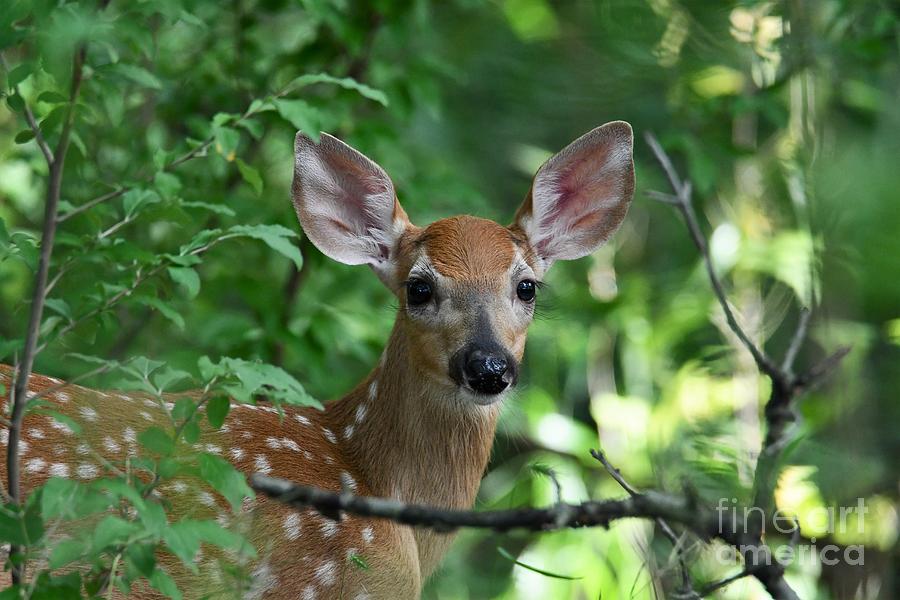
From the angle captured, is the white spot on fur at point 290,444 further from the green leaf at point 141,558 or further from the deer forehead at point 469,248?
the green leaf at point 141,558

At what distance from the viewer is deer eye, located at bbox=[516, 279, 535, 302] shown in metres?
3.79

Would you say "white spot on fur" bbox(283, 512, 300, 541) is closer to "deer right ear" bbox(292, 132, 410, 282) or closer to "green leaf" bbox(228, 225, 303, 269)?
"green leaf" bbox(228, 225, 303, 269)

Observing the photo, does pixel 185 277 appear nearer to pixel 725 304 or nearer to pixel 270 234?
pixel 270 234

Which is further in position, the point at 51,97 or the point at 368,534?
the point at 368,534

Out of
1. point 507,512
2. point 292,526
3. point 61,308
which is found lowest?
point 292,526

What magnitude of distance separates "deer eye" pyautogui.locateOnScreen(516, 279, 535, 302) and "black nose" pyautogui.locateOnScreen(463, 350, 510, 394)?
42cm

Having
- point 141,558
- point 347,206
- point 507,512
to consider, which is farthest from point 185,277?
point 507,512

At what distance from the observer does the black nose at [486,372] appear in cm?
337

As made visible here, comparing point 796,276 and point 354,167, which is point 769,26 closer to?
point 796,276

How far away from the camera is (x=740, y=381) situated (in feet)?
17.6

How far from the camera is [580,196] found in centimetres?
417

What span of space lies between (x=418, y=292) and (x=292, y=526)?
87 centimetres

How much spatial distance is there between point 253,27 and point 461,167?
9.15 feet

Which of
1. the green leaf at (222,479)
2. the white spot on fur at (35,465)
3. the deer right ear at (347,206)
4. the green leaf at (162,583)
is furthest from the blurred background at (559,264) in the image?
the green leaf at (162,583)
